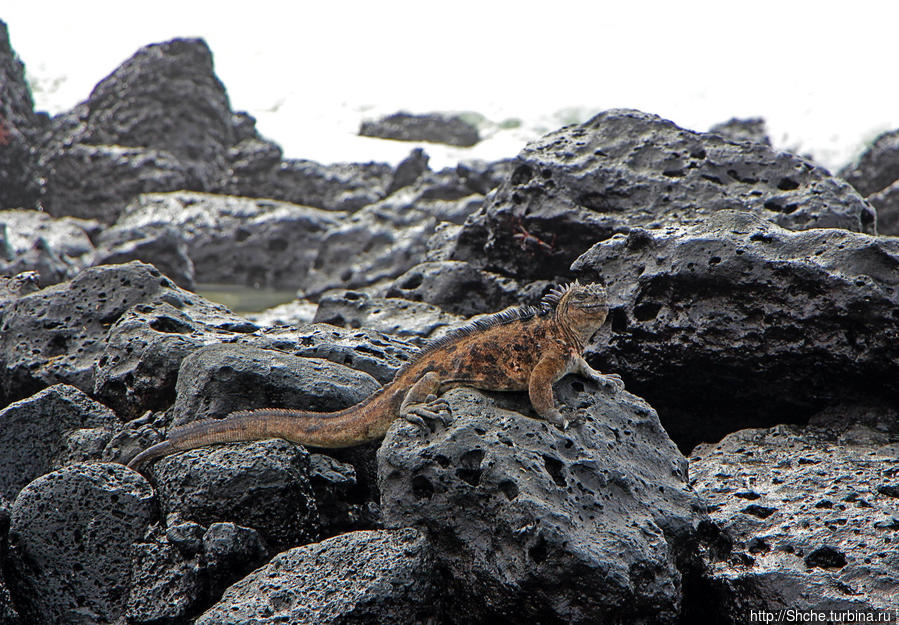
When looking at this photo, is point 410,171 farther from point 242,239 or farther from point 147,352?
point 147,352

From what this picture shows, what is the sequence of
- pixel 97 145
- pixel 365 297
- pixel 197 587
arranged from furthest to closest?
pixel 97 145 < pixel 365 297 < pixel 197 587

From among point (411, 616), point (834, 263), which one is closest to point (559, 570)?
point (411, 616)

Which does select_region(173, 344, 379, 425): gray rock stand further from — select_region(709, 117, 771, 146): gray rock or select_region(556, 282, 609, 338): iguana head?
select_region(709, 117, 771, 146): gray rock

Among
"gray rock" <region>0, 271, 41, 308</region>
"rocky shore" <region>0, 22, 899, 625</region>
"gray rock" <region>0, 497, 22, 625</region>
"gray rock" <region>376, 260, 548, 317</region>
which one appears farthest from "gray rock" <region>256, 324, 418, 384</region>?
"gray rock" <region>0, 271, 41, 308</region>

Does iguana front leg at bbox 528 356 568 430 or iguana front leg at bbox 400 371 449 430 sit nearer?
iguana front leg at bbox 400 371 449 430

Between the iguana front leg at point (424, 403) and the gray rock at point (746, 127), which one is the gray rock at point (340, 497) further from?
the gray rock at point (746, 127)

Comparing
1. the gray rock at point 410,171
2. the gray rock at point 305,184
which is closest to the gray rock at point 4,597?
the gray rock at point 410,171

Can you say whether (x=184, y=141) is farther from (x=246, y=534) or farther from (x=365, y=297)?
(x=246, y=534)
